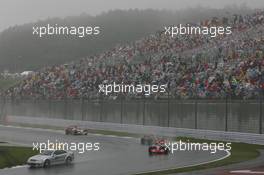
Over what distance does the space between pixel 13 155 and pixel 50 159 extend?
5.41m

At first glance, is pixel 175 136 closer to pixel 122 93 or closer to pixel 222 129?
pixel 222 129

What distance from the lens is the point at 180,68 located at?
187 ft

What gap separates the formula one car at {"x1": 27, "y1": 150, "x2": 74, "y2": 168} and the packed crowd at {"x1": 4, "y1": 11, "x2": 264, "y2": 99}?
18.2 m

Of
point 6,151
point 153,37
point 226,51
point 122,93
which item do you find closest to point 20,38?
point 153,37

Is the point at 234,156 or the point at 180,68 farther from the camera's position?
the point at 180,68

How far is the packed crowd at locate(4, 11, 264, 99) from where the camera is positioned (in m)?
50.8

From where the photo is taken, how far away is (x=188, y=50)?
2489 inches

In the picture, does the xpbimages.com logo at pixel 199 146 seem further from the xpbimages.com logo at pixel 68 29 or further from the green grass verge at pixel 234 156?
the xpbimages.com logo at pixel 68 29

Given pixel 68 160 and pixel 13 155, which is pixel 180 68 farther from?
pixel 68 160

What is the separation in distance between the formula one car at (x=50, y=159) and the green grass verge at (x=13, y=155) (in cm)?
156

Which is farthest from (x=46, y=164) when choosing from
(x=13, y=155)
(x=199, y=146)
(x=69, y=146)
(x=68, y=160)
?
(x=199, y=146)

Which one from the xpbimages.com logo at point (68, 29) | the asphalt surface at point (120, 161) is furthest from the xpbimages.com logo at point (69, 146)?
the xpbimages.com logo at point (68, 29)

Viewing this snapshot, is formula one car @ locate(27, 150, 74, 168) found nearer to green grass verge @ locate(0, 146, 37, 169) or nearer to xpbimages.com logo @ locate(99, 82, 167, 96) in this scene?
green grass verge @ locate(0, 146, 37, 169)

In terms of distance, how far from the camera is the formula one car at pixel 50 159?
112ft
